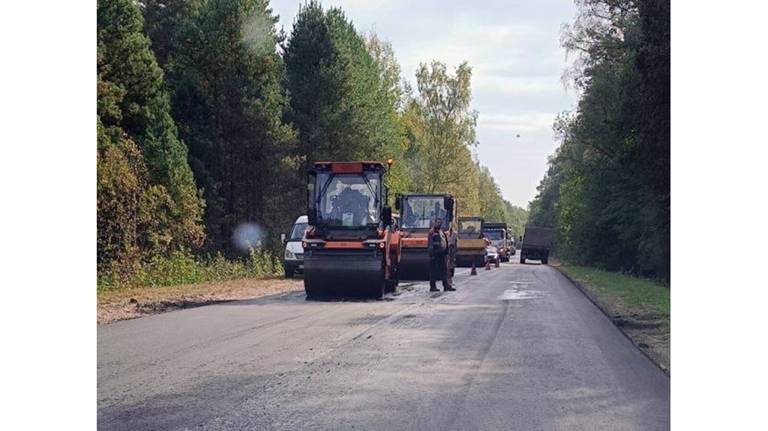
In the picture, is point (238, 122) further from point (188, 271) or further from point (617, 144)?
point (617, 144)

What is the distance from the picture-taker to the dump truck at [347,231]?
1789cm

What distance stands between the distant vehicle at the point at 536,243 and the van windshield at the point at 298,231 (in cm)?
2772

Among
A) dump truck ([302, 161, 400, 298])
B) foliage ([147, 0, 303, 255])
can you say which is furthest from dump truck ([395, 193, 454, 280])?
dump truck ([302, 161, 400, 298])

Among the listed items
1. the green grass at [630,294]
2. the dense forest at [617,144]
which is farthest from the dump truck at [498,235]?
the green grass at [630,294]

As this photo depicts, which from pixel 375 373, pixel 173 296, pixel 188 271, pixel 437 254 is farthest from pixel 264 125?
pixel 375 373

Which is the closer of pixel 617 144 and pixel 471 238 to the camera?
pixel 617 144

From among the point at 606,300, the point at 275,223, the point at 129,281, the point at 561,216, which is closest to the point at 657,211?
the point at 606,300

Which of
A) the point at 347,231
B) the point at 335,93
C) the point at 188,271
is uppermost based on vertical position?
the point at 335,93

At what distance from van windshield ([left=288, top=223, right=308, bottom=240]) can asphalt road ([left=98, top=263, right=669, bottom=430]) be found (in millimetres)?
11313

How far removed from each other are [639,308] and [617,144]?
31.2ft

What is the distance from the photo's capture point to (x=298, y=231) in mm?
27156

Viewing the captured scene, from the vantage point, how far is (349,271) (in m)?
17.9

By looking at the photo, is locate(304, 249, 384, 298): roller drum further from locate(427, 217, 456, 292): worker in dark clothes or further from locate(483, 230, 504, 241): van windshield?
locate(483, 230, 504, 241): van windshield
